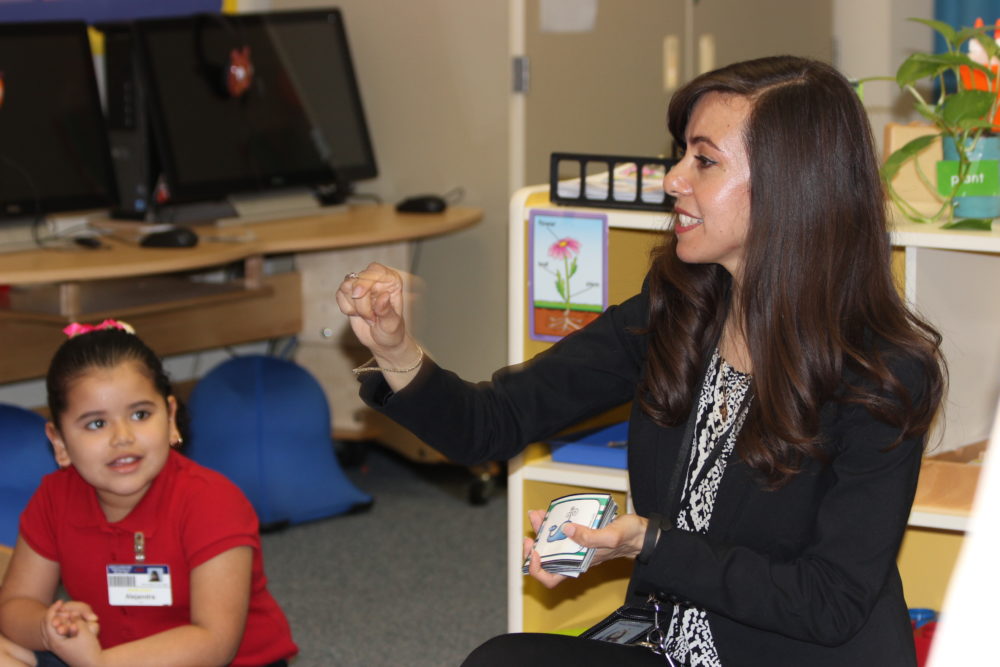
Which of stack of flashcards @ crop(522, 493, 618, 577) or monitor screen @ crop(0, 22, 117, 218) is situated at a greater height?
monitor screen @ crop(0, 22, 117, 218)

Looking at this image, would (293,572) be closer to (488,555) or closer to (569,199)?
(488,555)

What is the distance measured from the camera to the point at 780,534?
1.41 meters

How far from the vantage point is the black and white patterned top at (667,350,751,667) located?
1.45 m

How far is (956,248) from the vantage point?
1.64 meters

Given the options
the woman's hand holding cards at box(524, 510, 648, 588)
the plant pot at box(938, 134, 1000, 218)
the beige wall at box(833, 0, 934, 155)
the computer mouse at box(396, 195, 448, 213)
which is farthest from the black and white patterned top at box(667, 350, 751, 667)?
the beige wall at box(833, 0, 934, 155)

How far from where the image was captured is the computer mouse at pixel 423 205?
3428mm

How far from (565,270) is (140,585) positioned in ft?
2.47

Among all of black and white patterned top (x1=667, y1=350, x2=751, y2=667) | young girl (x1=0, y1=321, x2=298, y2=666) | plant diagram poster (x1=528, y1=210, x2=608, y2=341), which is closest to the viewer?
black and white patterned top (x1=667, y1=350, x2=751, y2=667)

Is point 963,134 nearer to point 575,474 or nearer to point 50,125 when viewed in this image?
point 575,474

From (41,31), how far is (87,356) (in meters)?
1.56

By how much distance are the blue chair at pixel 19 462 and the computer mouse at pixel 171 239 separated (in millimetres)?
544

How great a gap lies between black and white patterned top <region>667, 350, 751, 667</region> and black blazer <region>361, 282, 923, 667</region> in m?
0.02

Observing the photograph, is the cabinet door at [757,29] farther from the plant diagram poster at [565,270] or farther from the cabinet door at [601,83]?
the plant diagram poster at [565,270]

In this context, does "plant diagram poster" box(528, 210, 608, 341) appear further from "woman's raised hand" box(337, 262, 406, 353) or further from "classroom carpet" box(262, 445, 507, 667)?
"classroom carpet" box(262, 445, 507, 667)
